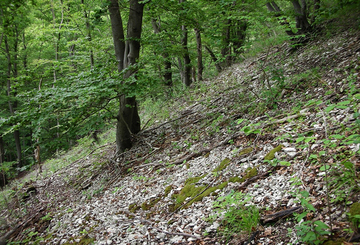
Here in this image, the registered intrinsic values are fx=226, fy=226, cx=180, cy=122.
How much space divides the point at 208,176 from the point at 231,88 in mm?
4629

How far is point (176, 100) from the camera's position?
36.7ft

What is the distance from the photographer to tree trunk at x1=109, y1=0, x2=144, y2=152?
7.22 metres

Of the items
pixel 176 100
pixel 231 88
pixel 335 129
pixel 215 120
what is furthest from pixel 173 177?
pixel 176 100

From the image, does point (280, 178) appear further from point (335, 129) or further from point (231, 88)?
point (231, 88)

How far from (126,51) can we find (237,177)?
5.66 m

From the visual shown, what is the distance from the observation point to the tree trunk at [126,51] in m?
7.22

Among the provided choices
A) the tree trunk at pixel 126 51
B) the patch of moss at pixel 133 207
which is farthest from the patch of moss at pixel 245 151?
the tree trunk at pixel 126 51

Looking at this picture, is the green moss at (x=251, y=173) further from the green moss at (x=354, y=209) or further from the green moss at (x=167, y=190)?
the green moss at (x=167, y=190)

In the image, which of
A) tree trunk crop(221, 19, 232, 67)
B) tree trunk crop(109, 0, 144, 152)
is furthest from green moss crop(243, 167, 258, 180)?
tree trunk crop(221, 19, 232, 67)

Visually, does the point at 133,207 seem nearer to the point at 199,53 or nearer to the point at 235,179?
the point at 235,179

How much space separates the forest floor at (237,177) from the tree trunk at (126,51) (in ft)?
2.28

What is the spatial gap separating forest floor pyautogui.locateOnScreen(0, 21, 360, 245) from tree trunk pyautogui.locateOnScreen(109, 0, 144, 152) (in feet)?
2.28

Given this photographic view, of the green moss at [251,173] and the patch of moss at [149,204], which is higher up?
the green moss at [251,173]

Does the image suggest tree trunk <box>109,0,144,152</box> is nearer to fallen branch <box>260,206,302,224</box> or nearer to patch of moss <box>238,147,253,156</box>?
patch of moss <box>238,147,253,156</box>
